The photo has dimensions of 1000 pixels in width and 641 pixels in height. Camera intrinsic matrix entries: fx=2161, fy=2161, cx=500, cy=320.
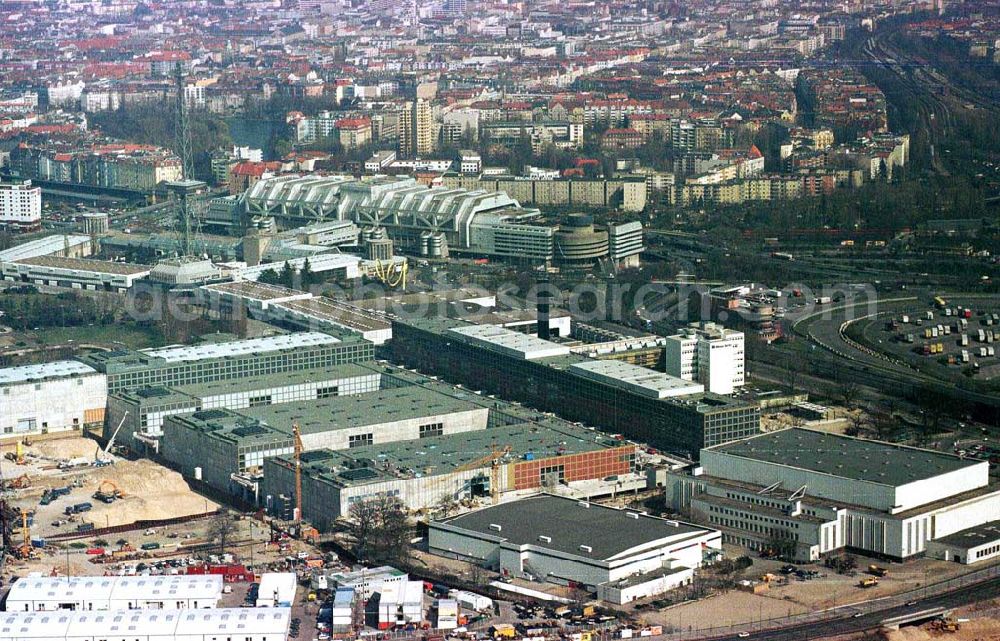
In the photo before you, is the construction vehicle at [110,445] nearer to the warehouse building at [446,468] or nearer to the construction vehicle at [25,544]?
the construction vehicle at [25,544]

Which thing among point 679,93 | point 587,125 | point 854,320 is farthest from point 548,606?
point 679,93

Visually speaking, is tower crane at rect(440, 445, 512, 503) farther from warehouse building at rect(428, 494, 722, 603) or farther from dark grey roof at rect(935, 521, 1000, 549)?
dark grey roof at rect(935, 521, 1000, 549)

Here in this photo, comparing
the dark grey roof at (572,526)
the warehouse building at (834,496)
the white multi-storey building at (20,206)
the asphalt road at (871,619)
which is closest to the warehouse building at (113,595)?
the dark grey roof at (572,526)

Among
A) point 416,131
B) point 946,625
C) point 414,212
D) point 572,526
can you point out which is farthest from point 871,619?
point 416,131

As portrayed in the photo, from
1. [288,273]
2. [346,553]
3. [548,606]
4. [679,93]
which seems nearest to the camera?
[548,606]

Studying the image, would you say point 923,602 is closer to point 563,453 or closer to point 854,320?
point 563,453

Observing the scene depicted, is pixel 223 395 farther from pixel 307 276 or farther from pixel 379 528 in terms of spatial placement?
pixel 307 276

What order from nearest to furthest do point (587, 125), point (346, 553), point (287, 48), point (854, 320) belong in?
point (346, 553) < point (854, 320) < point (587, 125) < point (287, 48)

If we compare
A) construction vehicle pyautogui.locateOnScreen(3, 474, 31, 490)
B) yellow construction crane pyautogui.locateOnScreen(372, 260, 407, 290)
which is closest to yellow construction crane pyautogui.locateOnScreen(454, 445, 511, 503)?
construction vehicle pyautogui.locateOnScreen(3, 474, 31, 490)
